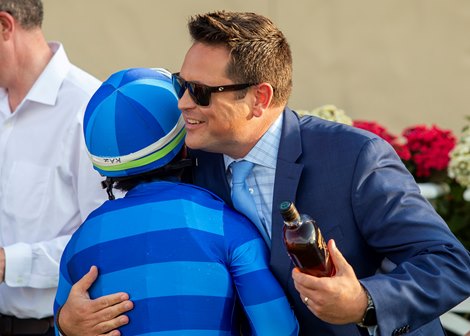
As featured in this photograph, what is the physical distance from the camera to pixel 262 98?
9.41 ft

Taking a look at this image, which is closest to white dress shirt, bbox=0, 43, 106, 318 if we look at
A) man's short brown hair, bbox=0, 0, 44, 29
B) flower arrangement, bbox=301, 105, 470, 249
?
man's short brown hair, bbox=0, 0, 44, 29

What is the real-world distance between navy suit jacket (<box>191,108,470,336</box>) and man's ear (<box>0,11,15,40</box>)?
128 cm

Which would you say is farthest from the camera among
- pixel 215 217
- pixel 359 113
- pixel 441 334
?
pixel 359 113

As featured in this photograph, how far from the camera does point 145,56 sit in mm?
5641

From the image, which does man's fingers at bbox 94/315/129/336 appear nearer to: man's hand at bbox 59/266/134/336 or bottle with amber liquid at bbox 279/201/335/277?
man's hand at bbox 59/266/134/336

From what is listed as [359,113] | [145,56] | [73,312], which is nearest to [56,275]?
[73,312]

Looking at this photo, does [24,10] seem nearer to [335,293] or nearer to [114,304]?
[114,304]

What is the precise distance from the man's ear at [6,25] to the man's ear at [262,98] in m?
1.36

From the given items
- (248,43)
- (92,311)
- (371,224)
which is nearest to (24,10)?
(248,43)

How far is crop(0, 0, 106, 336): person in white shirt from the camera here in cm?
361

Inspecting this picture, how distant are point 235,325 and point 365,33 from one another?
3.37 m

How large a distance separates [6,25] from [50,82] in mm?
276

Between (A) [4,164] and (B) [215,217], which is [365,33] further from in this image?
(B) [215,217]

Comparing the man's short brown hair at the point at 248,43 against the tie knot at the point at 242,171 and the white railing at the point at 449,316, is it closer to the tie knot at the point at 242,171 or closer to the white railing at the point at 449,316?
the tie knot at the point at 242,171
